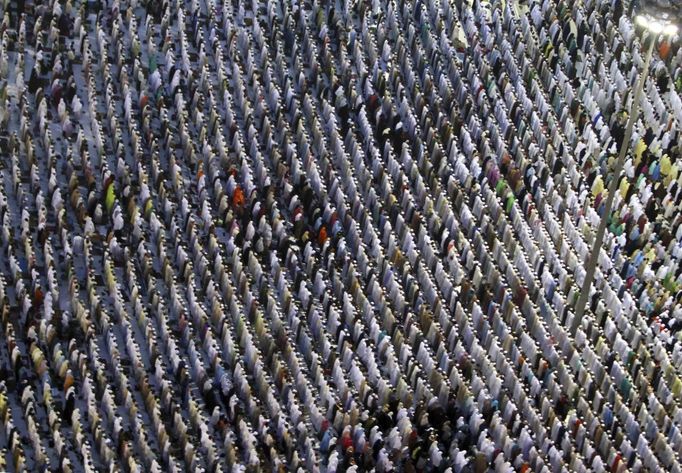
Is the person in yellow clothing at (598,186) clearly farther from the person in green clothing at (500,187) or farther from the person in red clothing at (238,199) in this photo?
the person in red clothing at (238,199)

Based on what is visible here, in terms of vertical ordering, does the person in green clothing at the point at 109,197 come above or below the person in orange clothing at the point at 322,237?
above

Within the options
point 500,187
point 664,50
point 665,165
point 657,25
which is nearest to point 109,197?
point 500,187

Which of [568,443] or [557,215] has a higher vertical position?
[557,215]

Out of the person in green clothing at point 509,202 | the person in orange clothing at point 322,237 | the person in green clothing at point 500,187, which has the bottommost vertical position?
the person in orange clothing at point 322,237

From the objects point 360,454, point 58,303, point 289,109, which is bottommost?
point 360,454

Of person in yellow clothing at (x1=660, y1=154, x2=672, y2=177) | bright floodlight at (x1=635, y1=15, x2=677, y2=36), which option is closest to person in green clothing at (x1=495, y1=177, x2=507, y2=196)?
person in yellow clothing at (x1=660, y1=154, x2=672, y2=177)

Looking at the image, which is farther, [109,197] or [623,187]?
[623,187]

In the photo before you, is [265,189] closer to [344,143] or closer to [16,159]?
[344,143]

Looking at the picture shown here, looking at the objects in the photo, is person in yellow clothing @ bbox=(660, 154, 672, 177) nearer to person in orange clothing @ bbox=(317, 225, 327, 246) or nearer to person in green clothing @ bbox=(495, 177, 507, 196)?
person in green clothing @ bbox=(495, 177, 507, 196)

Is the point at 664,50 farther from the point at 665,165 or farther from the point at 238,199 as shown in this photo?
the point at 238,199

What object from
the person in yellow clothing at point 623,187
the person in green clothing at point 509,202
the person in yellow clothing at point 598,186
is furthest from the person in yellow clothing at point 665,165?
the person in green clothing at point 509,202

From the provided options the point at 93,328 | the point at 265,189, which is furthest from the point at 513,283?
the point at 93,328
